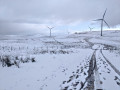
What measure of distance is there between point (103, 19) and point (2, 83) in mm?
78877

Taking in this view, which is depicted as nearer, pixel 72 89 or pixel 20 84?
pixel 72 89

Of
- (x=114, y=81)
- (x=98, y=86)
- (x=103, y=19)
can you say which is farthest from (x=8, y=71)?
(x=103, y=19)

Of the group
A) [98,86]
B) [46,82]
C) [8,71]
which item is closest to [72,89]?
[98,86]

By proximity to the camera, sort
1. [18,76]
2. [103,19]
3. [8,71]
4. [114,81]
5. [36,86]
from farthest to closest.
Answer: [103,19], [8,71], [18,76], [114,81], [36,86]

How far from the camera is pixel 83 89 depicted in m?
6.77

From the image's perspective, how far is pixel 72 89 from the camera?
689 cm

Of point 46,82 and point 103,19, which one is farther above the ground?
point 103,19

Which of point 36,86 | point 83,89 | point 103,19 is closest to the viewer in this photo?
point 83,89

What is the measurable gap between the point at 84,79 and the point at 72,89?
1.71 metres

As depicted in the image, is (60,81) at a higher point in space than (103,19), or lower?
lower

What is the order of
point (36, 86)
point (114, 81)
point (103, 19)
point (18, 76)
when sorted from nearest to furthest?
point (36, 86), point (114, 81), point (18, 76), point (103, 19)

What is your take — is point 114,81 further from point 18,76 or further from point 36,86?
point 18,76

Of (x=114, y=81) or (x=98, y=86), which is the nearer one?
(x=98, y=86)

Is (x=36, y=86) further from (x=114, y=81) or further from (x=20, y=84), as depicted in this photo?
(x=114, y=81)
